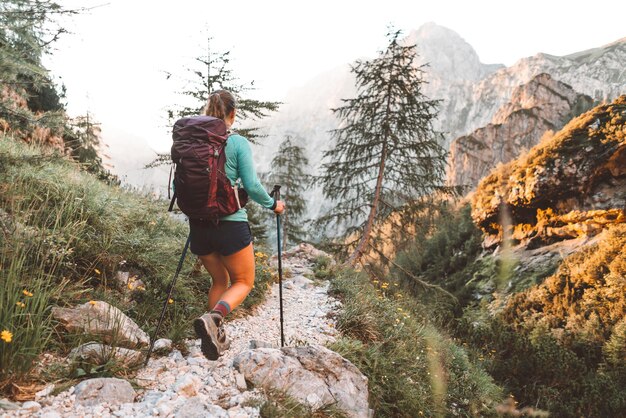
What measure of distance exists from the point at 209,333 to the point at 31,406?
3.55 feet

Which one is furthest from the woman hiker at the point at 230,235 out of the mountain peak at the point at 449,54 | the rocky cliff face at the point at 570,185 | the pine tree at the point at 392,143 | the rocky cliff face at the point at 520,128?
the mountain peak at the point at 449,54

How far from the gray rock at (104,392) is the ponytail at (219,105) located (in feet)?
7.20

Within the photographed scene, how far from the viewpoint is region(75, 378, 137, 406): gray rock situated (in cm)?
216

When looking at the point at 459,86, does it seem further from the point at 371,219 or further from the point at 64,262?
the point at 64,262

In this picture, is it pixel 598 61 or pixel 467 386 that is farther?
pixel 598 61

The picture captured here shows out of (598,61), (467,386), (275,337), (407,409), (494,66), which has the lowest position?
(467,386)

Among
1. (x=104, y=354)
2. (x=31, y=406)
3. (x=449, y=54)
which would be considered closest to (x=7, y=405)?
(x=31, y=406)

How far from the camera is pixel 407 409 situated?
3.87 m

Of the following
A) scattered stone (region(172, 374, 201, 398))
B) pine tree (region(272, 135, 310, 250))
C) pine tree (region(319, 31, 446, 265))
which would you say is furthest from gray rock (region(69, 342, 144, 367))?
pine tree (region(272, 135, 310, 250))

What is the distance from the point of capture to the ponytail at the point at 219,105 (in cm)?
300

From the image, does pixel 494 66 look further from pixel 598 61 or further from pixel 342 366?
pixel 342 366

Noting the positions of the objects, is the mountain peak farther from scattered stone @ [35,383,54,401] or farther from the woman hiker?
scattered stone @ [35,383,54,401]

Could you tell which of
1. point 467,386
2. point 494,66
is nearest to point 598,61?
point 494,66

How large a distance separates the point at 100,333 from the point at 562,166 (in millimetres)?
14490
